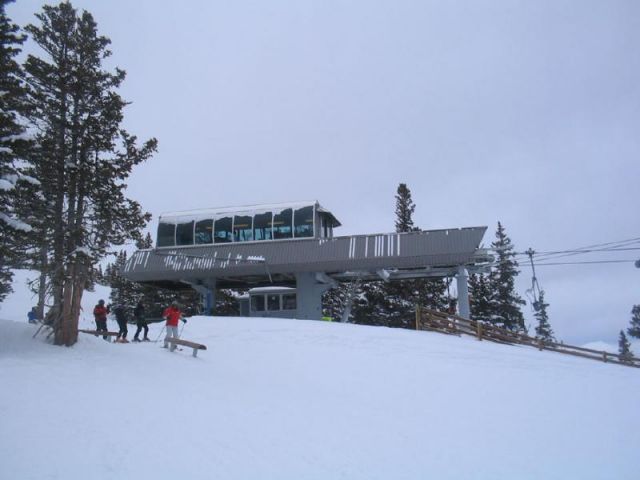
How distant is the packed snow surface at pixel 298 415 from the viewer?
708 centimetres

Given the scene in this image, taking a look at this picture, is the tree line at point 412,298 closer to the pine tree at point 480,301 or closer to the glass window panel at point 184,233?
the pine tree at point 480,301

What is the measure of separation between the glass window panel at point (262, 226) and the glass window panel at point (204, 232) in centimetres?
273

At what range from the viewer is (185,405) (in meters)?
9.44

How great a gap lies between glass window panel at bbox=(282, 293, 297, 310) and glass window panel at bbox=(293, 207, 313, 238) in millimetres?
4303

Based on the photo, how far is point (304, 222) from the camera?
26750 millimetres

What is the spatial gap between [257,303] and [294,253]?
5.20 meters

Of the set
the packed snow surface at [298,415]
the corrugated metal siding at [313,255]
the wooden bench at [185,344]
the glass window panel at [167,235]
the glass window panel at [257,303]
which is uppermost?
the glass window panel at [167,235]

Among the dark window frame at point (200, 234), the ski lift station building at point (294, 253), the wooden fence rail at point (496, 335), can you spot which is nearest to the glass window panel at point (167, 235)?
the ski lift station building at point (294, 253)

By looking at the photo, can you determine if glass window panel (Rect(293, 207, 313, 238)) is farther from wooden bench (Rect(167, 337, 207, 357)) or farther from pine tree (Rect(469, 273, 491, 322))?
pine tree (Rect(469, 273, 491, 322))

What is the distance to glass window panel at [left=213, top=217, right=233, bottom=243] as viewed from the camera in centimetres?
2795

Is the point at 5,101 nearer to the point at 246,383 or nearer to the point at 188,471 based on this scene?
the point at 246,383

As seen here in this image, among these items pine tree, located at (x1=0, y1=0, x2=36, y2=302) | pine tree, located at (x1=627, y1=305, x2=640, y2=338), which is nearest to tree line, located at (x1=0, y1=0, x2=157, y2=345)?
pine tree, located at (x1=0, y1=0, x2=36, y2=302)

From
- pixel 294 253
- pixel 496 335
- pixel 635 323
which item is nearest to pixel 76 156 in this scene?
pixel 294 253

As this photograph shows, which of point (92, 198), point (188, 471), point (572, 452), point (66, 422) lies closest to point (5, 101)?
point (92, 198)
